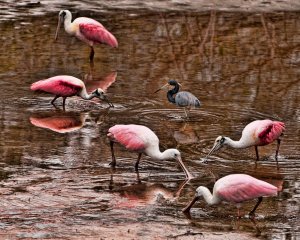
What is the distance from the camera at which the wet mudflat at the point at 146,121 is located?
1062 centimetres

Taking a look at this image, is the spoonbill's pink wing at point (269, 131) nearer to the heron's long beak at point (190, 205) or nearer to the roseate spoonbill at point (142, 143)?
the roseate spoonbill at point (142, 143)

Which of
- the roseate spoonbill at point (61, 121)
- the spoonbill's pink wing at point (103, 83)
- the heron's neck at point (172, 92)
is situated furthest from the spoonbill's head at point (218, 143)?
the spoonbill's pink wing at point (103, 83)

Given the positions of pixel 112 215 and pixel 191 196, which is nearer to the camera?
pixel 112 215

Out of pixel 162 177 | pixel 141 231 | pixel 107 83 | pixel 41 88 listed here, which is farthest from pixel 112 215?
pixel 107 83

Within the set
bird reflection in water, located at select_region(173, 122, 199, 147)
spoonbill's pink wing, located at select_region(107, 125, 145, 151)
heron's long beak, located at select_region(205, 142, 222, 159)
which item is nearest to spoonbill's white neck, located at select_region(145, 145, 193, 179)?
spoonbill's pink wing, located at select_region(107, 125, 145, 151)

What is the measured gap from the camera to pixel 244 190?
35.3ft

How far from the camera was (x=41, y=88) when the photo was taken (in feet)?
50.1

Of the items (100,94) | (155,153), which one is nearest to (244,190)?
(155,153)

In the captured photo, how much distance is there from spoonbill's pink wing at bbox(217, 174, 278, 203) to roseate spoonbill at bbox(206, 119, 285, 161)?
74.9 inches

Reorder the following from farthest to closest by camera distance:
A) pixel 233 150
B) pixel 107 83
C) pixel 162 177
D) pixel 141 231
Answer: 1. pixel 107 83
2. pixel 233 150
3. pixel 162 177
4. pixel 141 231

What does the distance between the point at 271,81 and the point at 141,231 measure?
24.6 feet

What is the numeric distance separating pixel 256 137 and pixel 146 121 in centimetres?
229

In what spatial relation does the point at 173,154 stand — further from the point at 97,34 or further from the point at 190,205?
the point at 97,34

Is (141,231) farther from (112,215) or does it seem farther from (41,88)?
(41,88)
